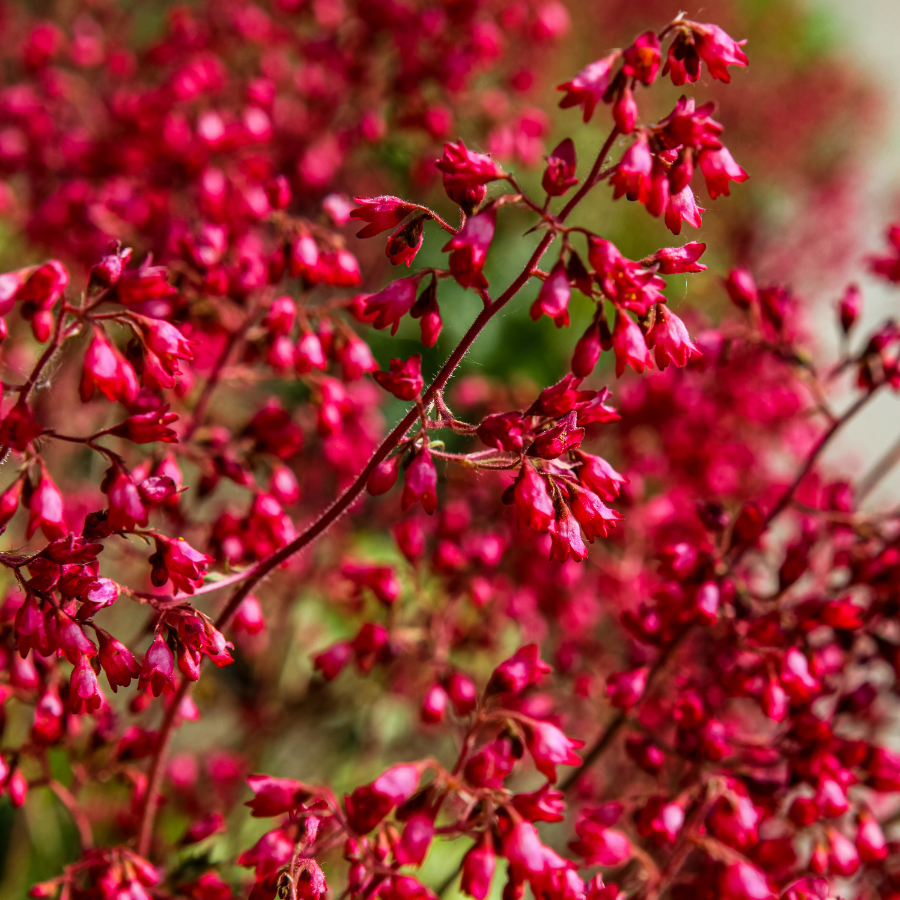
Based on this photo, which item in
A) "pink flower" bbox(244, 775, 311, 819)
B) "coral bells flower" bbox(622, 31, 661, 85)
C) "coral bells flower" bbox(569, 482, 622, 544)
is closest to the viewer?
"coral bells flower" bbox(622, 31, 661, 85)

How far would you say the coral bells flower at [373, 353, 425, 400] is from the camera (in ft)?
3.20

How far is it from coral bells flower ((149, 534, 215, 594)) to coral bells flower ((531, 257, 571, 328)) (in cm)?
50

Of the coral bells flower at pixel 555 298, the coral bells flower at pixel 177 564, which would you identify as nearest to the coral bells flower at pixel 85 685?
the coral bells flower at pixel 177 564

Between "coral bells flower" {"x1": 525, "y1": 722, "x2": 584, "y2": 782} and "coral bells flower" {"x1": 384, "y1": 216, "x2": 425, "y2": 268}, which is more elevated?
"coral bells flower" {"x1": 384, "y1": 216, "x2": 425, "y2": 268}

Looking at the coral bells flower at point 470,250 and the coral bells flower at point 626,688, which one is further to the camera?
the coral bells flower at point 626,688

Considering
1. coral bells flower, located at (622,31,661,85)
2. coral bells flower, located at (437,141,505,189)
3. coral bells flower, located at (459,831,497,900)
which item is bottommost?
coral bells flower, located at (459,831,497,900)

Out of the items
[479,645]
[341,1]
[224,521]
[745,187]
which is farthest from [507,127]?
[745,187]

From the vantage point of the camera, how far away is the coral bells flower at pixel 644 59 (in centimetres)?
Result: 89

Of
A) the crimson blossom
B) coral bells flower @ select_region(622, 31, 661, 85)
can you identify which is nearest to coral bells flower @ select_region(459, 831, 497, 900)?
the crimson blossom

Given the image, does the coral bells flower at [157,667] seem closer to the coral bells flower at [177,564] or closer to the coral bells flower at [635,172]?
the coral bells flower at [177,564]

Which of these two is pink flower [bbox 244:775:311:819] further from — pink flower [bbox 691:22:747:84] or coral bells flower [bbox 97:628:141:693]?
pink flower [bbox 691:22:747:84]

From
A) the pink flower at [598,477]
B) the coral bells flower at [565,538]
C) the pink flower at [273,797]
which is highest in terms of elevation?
the pink flower at [598,477]

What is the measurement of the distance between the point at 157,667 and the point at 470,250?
22.8 inches

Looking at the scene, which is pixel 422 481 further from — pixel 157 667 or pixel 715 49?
pixel 715 49
